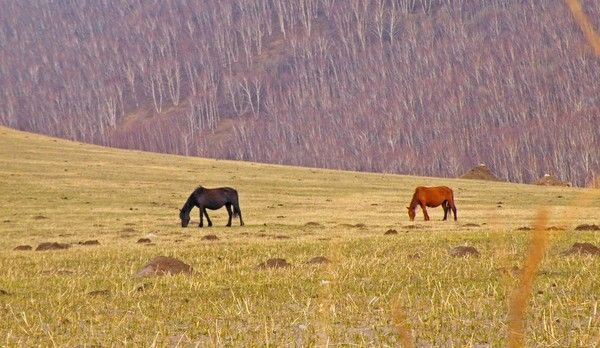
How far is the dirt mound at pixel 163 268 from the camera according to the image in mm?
14797

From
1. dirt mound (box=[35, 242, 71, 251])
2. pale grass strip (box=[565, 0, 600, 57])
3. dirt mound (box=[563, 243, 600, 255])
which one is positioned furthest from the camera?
dirt mound (box=[35, 242, 71, 251])

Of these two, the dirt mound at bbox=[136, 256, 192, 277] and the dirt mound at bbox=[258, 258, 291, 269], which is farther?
the dirt mound at bbox=[258, 258, 291, 269]

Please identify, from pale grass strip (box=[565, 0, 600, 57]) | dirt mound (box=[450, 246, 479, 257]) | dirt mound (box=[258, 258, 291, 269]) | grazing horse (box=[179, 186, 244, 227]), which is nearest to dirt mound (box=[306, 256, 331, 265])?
dirt mound (box=[258, 258, 291, 269])

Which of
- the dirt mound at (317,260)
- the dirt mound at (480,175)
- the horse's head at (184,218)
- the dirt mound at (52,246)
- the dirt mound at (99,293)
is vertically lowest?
the dirt mound at (99,293)

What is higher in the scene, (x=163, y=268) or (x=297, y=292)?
(x=163, y=268)

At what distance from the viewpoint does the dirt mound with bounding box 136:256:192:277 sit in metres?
14.8

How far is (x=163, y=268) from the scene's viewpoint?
15023 millimetres

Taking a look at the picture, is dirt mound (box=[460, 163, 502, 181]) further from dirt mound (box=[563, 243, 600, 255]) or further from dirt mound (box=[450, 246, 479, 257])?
dirt mound (box=[563, 243, 600, 255])

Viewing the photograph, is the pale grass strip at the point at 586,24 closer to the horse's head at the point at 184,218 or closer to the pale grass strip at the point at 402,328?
the pale grass strip at the point at 402,328

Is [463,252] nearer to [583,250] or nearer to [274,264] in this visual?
[583,250]

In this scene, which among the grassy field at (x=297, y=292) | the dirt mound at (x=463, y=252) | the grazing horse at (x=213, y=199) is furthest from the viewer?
the grazing horse at (x=213, y=199)

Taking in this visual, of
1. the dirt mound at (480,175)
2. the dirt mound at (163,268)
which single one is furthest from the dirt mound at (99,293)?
the dirt mound at (480,175)

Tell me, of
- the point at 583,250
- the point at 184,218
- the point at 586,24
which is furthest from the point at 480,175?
the point at 586,24

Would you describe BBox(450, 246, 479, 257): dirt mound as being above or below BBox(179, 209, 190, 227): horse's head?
below
